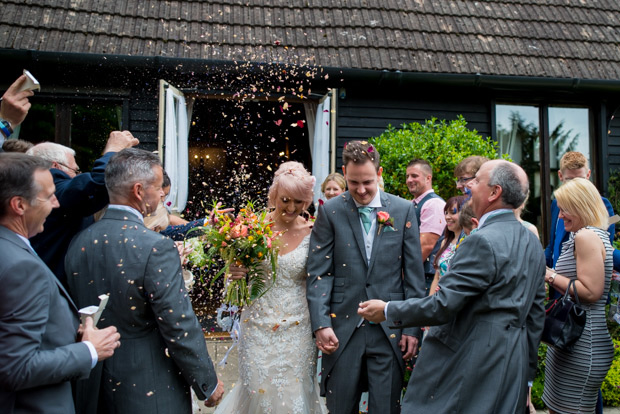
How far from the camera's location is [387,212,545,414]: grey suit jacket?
2.69 metres

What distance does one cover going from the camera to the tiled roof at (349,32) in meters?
→ 7.46

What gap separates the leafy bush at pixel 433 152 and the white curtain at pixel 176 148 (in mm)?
2727

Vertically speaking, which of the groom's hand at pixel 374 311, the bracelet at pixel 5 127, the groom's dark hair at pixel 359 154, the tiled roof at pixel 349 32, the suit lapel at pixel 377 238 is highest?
the tiled roof at pixel 349 32

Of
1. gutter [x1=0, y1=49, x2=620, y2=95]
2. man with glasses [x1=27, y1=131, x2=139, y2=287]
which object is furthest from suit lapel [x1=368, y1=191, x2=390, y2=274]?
gutter [x1=0, y1=49, x2=620, y2=95]

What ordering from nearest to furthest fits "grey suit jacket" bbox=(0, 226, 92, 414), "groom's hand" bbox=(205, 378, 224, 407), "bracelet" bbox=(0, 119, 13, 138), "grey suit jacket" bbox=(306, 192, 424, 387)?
"grey suit jacket" bbox=(0, 226, 92, 414) < "groom's hand" bbox=(205, 378, 224, 407) < "bracelet" bbox=(0, 119, 13, 138) < "grey suit jacket" bbox=(306, 192, 424, 387)

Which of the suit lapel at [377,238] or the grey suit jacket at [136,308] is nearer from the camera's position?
the grey suit jacket at [136,308]

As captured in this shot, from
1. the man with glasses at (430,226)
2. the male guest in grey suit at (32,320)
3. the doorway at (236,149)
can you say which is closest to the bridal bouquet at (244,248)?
the male guest in grey suit at (32,320)

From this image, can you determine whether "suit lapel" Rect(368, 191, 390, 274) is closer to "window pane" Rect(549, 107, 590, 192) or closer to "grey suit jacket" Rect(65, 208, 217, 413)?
"grey suit jacket" Rect(65, 208, 217, 413)

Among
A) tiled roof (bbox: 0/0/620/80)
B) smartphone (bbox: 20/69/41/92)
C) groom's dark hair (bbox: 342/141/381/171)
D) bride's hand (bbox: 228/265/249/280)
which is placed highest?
tiled roof (bbox: 0/0/620/80)

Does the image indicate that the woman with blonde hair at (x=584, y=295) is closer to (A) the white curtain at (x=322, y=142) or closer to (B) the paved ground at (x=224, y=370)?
(B) the paved ground at (x=224, y=370)

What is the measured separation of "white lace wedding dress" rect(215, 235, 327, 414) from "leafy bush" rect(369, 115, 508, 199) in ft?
10.9

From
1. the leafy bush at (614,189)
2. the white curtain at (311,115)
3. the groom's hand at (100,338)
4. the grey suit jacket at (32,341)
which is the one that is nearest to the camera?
the grey suit jacket at (32,341)

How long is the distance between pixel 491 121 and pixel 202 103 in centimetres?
505

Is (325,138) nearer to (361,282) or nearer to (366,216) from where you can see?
(366,216)
